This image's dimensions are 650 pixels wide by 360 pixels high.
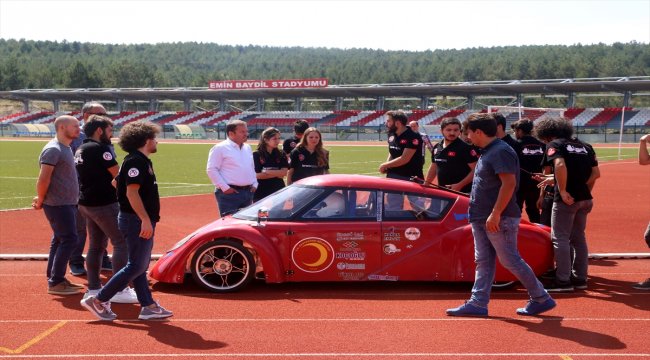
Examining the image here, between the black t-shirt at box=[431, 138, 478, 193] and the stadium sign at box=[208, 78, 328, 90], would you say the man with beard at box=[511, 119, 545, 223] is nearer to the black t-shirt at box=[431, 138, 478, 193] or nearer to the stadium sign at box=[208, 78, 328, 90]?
the black t-shirt at box=[431, 138, 478, 193]

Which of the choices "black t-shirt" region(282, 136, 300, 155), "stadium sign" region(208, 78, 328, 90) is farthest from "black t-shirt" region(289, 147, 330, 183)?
"stadium sign" region(208, 78, 328, 90)

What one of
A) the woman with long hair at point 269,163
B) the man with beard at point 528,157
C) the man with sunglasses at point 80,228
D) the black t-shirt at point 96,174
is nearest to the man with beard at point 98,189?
the black t-shirt at point 96,174

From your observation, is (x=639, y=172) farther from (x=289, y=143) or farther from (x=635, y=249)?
(x=289, y=143)

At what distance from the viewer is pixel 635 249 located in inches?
417

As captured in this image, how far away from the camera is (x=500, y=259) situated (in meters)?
6.55

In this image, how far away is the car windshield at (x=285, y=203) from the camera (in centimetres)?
789

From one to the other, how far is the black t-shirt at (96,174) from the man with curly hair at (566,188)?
4321 mm

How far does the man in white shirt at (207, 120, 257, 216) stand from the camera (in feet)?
30.4

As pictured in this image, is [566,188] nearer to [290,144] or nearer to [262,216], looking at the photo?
[262,216]

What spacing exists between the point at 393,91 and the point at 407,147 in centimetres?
5940

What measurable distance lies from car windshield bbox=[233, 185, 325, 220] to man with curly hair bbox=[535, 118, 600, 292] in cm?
236

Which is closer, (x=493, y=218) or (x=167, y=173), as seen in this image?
(x=493, y=218)

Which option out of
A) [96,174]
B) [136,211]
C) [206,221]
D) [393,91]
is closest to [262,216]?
[96,174]

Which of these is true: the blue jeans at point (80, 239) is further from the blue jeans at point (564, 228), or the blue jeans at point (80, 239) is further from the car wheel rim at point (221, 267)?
the blue jeans at point (564, 228)
